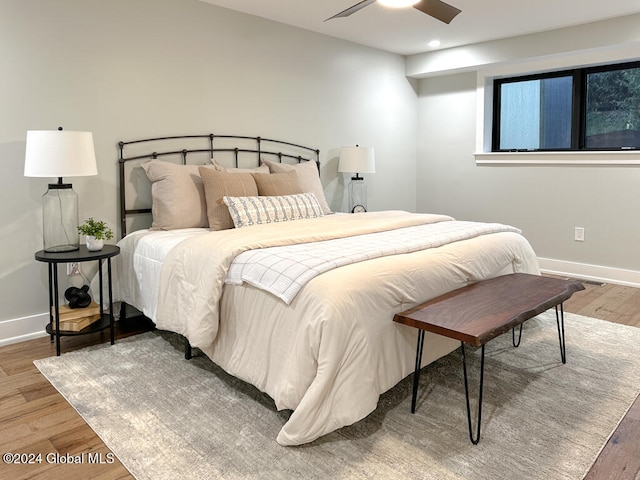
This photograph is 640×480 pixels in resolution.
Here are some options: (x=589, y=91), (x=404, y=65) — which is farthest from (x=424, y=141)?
(x=589, y=91)

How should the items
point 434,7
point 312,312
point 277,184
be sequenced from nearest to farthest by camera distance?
point 312,312, point 434,7, point 277,184

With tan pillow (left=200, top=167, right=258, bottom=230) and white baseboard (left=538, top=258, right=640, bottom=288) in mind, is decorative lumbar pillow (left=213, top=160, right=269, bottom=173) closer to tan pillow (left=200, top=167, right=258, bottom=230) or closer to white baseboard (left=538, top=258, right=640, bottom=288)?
tan pillow (left=200, top=167, right=258, bottom=230)

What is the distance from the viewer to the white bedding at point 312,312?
192 cm

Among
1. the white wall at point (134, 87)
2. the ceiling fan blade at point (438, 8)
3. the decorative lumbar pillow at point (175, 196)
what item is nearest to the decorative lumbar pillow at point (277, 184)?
the decorative lumbar pillow at point (175, 196)

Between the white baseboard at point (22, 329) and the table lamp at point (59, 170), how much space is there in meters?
0.57

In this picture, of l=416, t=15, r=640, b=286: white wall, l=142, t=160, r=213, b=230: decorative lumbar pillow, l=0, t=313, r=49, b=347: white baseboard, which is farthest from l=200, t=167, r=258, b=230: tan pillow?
l=416, t=15, r=640, b=286: white wall

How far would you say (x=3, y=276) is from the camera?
10.1 feet

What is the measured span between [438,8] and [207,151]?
6.58 feet

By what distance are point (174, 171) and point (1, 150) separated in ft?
3.37

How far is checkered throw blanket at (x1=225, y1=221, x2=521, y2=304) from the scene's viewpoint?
211 centimetres

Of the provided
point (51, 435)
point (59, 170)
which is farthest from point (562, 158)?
point (51, 435)

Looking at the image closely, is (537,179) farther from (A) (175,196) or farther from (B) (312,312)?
(B) (312,312)

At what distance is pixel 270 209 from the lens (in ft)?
11.0

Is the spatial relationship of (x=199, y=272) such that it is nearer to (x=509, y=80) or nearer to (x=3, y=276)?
(x=3, y=276)
